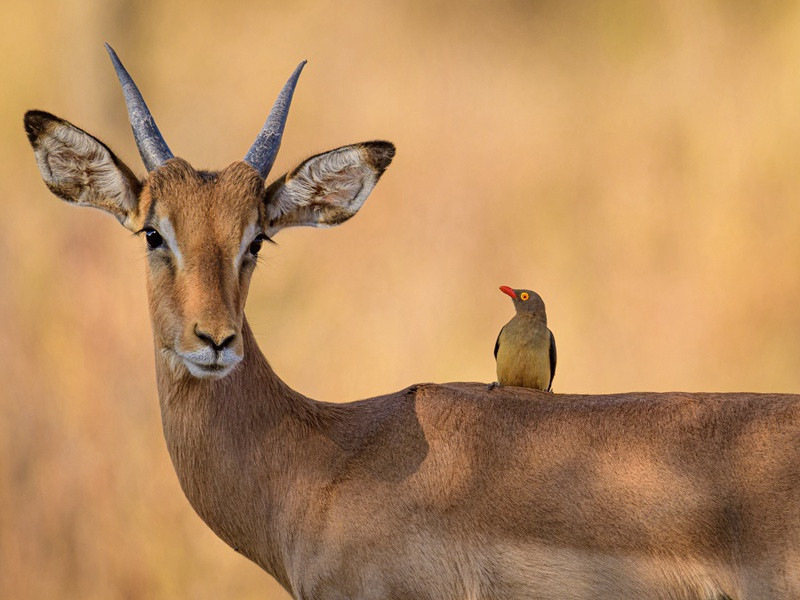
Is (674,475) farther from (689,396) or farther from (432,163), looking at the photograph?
(432,163)

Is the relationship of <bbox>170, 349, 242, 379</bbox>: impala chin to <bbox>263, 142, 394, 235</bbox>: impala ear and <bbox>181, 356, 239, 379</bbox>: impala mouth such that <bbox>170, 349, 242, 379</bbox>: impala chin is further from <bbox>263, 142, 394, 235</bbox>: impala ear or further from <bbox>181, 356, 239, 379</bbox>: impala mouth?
<bbox>263, 142, 394, 235</bbox>: impala ear

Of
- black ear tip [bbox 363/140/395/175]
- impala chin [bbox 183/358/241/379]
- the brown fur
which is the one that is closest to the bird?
the brown fur

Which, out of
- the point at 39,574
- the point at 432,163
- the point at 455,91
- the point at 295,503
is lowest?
the point at 39,574

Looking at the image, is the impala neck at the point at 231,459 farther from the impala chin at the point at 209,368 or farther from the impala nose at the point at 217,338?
the impala nose at the point at 217,338

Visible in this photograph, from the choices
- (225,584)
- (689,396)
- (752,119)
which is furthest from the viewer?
(752,119)

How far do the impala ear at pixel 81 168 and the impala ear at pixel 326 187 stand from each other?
0.79 metres

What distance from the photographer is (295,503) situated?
6.54 meters

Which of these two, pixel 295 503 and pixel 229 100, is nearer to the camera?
pixel 295 503

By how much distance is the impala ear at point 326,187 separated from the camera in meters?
6.78

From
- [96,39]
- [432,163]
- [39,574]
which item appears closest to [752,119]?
[432,163]

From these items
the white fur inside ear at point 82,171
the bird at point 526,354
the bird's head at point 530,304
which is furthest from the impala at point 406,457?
the bird's head at point 530,304

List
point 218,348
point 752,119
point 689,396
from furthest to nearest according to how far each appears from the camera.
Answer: point 752,119, point 689,396, point 218,348

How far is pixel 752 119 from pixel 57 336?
308 inches

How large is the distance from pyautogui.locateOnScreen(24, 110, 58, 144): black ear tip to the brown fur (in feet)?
0.24
